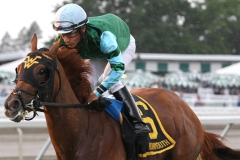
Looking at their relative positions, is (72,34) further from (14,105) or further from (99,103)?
(14,105)

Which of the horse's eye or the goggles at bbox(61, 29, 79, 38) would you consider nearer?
the horse's eye

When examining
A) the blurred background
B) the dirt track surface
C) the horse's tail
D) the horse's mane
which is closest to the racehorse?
the horse's mane

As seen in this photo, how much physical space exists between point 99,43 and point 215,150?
193cm

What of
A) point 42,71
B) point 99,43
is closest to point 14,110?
point 42,71

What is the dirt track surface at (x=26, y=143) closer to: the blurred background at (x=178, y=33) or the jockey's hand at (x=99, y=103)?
the jockey's hand at (x=99, y=103)

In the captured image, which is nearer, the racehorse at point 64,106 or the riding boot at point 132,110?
the racehorse at point 64,106

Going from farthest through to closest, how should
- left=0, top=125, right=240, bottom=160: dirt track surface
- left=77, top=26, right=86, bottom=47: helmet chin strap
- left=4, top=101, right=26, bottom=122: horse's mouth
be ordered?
left=0, top=125, right=240, bottom=160: dirt track surface
left=77, top=26, right=86, bottom=47: helmet chin strap
left=4, top=101, right=26, bottom=122: horse's mouth

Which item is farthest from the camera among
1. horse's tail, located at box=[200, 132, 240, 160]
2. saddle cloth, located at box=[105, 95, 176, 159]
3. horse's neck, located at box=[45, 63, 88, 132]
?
horse's tail, located at box=[200, 132, 240, 160]

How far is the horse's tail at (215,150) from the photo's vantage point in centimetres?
516

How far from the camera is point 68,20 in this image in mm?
3758

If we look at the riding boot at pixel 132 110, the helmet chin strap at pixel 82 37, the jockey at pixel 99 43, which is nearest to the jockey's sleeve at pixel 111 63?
the jockey at pixel 99 43

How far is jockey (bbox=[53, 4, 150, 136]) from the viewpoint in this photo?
12.4 ft

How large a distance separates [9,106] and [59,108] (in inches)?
17.5

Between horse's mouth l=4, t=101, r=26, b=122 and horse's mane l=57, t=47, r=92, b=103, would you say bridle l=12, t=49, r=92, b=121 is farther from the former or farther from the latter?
horse's mane l=57, t=47, r=92, b=103
